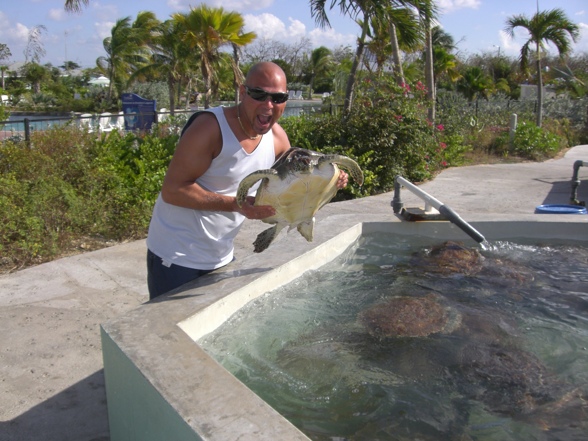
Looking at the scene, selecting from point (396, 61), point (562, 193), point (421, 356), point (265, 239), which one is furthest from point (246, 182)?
point (396, 61)

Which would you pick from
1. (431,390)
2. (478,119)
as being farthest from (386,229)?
(478,119)

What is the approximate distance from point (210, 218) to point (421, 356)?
4.09 ft

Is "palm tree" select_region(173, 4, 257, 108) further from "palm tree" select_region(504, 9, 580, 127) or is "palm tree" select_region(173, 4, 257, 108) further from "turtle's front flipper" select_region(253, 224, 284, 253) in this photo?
"turtle's front flipper" select_region(253, 224, 284, 253)

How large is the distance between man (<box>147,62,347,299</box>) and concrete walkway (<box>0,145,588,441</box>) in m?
0.76

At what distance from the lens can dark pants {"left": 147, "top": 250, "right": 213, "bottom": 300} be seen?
245 cm

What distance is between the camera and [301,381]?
2311mm

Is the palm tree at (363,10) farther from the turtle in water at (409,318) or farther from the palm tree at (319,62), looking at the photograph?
the palm tree at (319,62)

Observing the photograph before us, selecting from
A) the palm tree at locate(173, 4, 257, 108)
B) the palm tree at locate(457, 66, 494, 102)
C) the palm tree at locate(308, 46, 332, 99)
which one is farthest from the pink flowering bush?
the palm tree at locate(308, 46, 332, 99)

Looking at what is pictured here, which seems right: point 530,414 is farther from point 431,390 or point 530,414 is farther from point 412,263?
point 412,263

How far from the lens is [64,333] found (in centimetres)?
331

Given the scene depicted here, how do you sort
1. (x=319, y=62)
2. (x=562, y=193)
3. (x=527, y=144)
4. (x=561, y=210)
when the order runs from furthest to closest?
(x=319, y=62)
(x=527, y=144)
(x=562, y=193)
(x=561, y=210)

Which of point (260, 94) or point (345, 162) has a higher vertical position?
point (260, 94)

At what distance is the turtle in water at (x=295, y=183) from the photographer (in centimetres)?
227

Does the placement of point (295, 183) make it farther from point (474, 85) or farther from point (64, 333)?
point (474, 85)
